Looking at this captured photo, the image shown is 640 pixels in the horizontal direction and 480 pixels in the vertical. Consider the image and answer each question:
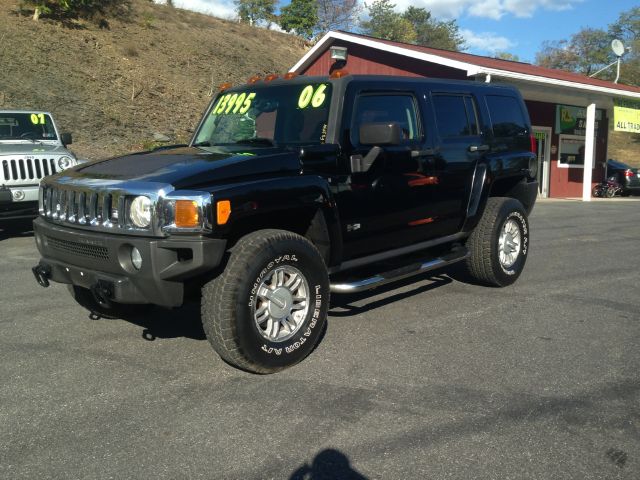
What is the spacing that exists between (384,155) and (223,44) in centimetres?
3289

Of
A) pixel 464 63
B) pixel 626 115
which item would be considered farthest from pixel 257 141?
pixel 626 115

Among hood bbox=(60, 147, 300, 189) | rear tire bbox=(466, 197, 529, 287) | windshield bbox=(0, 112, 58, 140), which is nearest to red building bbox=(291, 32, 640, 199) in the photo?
windshield bbox=(0, 112, 58, 140)

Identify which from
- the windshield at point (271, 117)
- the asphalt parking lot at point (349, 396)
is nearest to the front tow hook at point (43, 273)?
the asphalt parking lot at point (349, 396)

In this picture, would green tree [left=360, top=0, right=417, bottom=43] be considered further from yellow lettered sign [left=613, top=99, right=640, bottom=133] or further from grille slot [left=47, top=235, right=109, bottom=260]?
grille slot [left=47, top=235, right=109, bottom=260]

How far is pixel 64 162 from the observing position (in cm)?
923

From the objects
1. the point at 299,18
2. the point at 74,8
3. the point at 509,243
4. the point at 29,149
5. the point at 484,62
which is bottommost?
the point at 509,243

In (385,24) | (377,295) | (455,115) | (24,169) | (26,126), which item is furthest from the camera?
(385,24)

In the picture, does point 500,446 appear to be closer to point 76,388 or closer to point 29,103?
point 76,388

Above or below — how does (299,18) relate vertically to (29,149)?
above

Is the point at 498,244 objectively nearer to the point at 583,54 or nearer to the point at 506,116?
the point at 506,116

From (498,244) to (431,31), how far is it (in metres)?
71.3

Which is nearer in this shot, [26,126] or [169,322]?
[169,322]

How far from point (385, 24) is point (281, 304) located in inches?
2547

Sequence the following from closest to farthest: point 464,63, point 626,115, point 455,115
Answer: point 455,115
point 464,63
point 626,115
